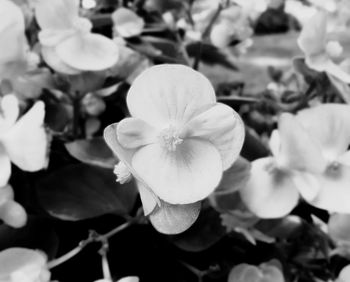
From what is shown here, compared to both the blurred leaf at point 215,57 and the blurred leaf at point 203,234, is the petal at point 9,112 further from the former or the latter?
the blurred leaf at point 215,57

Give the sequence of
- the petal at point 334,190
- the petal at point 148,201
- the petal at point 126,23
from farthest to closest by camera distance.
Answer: the petal at point 126,23, the petal at point 334,190, the petal at point 148,201

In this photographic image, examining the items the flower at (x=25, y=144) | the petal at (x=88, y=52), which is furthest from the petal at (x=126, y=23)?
the flower at (x=25, y=144)

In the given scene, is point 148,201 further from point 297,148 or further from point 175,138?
point 297,148

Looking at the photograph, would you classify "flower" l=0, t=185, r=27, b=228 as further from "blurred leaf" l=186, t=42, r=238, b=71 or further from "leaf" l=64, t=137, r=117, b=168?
"blurred leaf" l=186, t=42, r=238, b=71

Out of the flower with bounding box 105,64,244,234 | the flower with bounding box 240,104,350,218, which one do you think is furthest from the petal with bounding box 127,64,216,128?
the flower with bounding box 240,104,350,218

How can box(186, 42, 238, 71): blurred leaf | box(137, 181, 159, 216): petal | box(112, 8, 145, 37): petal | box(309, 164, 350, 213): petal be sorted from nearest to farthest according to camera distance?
box(137, 181, 159, 216): petal < box(309, 164, 350, 213): petal < box(112, 8, 145, 37): petal < box(186, 42, 238, 71): blurred leaf

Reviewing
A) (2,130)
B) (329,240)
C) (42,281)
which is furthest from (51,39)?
(329,240)

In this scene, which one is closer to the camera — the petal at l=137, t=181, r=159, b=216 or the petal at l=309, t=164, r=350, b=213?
the petal at l=137, t=181, r=159, b=216
